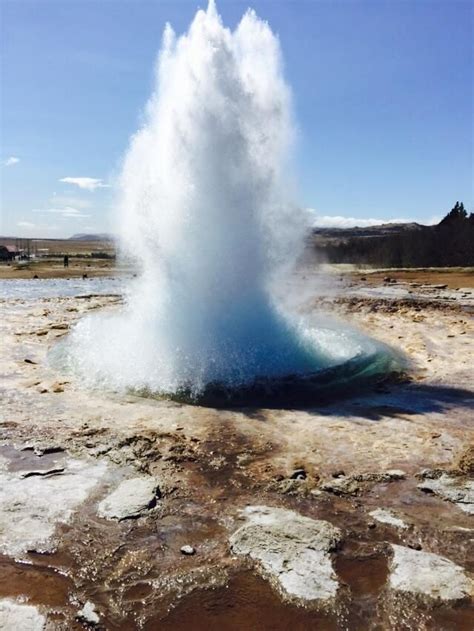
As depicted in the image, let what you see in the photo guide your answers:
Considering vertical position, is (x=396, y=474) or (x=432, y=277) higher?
(x=432, y=277)

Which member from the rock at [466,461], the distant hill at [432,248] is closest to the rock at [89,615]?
the rock at [466,461]

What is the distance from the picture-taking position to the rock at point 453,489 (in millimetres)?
4119

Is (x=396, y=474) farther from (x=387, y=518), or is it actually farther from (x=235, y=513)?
(x=235, y=513)

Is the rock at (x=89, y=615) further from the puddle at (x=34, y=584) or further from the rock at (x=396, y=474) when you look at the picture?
the rock at (x=396, y=474)

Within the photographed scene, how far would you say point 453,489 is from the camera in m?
4.36

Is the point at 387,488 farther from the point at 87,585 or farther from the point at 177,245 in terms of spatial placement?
the point at 177,245

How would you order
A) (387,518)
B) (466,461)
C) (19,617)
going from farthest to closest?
(466,461)
(387,518)
(19,617)

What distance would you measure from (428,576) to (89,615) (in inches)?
79.0

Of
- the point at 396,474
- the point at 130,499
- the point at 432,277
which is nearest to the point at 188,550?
the point at 130,499

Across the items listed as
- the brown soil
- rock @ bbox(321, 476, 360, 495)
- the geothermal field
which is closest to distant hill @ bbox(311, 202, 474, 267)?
the brown soil

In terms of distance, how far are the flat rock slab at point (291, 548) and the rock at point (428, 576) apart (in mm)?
396

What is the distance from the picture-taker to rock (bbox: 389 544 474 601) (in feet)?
10.1

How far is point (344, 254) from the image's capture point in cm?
4591

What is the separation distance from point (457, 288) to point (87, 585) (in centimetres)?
2058
